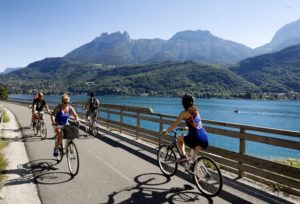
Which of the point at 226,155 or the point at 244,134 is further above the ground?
the point at 244,134

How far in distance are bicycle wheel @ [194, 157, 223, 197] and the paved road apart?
17 centimetres

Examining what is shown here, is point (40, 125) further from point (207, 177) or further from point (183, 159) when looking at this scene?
point (207, 177)

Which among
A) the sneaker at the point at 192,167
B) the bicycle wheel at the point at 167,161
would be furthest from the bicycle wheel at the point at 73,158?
the sneaker at the point at 192,167

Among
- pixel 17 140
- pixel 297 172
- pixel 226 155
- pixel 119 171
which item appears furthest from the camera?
pixel 17 140

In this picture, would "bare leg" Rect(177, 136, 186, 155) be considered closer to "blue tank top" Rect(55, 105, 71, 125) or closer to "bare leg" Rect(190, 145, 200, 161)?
"bare leg" Rect(190, 145, 200, 161)

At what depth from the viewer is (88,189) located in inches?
275

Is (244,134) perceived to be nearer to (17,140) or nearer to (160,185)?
(160,185)

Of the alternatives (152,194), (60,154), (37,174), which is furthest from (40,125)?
(152,194)

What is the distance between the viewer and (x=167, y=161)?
331 inches

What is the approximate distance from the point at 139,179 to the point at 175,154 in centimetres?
104

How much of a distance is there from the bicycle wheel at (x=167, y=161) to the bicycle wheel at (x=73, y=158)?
6.86ft

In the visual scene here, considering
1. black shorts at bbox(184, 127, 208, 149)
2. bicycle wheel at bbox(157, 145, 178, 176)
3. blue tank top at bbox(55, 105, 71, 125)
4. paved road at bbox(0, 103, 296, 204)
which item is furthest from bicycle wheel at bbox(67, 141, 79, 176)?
black shorts at bbox(184, 127, 208, 149)

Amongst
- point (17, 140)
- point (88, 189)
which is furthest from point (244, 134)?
point (17, 140)

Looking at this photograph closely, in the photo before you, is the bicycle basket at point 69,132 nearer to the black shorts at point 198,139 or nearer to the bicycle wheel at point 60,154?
the bicycle wheel at point 60,154
